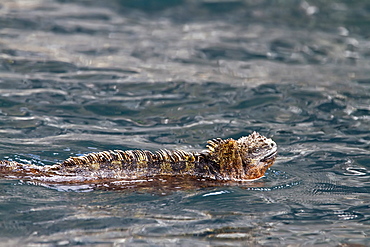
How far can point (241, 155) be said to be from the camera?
26.1 feet

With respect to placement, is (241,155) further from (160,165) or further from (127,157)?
(127,157)

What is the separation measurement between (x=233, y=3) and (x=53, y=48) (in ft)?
32.2

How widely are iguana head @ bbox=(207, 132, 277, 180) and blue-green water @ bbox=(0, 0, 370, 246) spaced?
254 mm

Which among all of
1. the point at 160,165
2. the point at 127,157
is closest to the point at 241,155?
the point at 160,165

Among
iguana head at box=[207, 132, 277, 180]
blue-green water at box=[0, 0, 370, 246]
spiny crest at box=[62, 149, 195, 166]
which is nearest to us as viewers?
blue-green water at box=[0, 0, 370, 246]

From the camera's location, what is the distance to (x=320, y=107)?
13.1 metres

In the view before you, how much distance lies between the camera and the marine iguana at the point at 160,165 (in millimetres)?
7281

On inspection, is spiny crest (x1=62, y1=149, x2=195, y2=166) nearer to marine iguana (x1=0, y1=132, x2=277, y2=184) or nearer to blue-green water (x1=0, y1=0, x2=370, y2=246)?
marine iguana (x1=0, y1=132, x2=277, y2=184)

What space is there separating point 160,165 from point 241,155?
1192mm

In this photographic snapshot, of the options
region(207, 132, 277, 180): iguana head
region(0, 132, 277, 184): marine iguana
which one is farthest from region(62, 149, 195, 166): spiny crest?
region(207, 132, 277, 180): iguana head

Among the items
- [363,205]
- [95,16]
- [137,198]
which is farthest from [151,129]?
[95,16]

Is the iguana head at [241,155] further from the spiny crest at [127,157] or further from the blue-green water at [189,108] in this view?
the spiny crest at [127,157]

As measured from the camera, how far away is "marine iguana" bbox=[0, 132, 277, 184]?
23.9 feet

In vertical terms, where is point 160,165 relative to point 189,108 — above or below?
above
